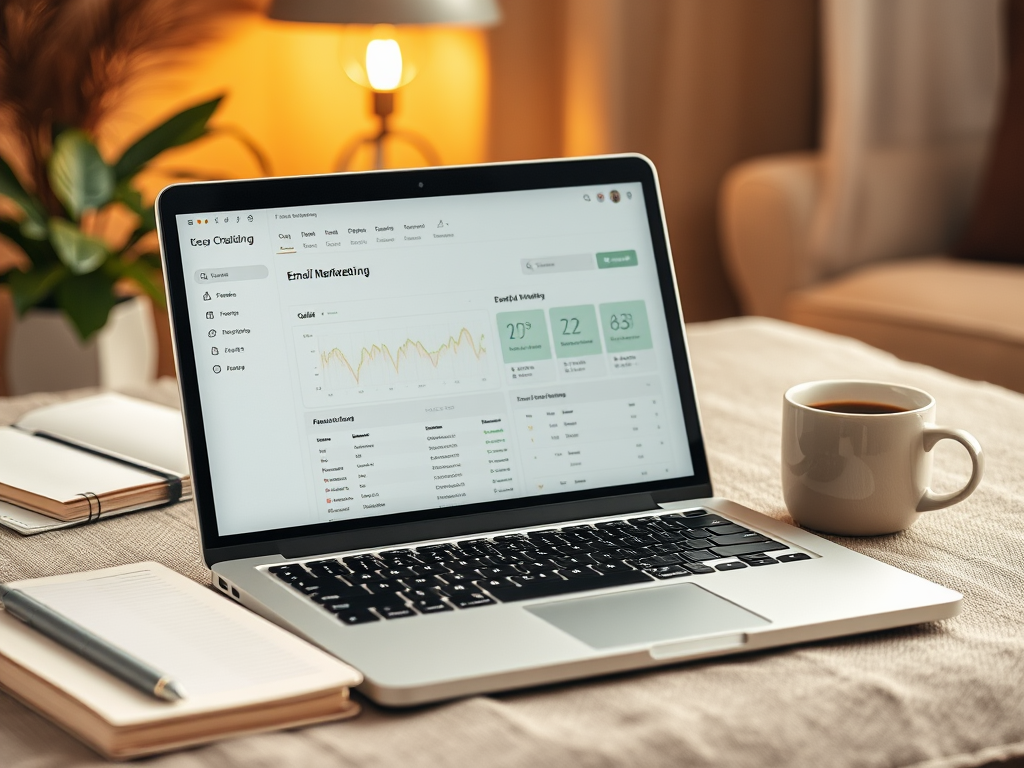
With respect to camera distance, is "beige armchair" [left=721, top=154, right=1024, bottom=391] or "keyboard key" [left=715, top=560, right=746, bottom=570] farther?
"beige armchair" [left=721, top=154, right=1024, bottom=391]

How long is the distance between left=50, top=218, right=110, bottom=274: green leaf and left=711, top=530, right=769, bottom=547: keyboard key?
1524mm

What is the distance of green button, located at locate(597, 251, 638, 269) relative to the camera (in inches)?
34.8

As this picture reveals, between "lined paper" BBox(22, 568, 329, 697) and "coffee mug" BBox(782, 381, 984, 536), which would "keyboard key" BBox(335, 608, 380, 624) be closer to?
"lined paper" BBox(22, 568, 329, 697)

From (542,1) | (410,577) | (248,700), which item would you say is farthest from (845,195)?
(248,700)

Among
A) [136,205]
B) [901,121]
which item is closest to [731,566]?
[136,205]

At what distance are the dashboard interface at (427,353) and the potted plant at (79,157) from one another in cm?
127

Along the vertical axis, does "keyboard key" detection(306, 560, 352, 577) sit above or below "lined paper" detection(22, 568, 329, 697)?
below

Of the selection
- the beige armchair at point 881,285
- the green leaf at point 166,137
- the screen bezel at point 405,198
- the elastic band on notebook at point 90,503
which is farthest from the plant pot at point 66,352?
the screen bezel at point 405,198

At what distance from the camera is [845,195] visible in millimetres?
2607

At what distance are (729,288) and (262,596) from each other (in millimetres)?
2572

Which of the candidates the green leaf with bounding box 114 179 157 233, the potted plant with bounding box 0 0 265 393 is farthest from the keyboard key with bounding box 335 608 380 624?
the green leaf with bounding box 114 179 157 233

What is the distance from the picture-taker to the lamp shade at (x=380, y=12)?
2.10m

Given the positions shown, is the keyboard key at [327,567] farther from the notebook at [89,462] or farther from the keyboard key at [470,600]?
the notebook at [89,462]

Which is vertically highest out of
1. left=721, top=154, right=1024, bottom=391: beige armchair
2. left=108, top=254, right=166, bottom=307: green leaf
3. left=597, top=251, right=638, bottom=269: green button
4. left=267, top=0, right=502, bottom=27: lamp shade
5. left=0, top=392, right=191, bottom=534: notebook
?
left=267, top=0, right=502, bottom=27: lamp shade
